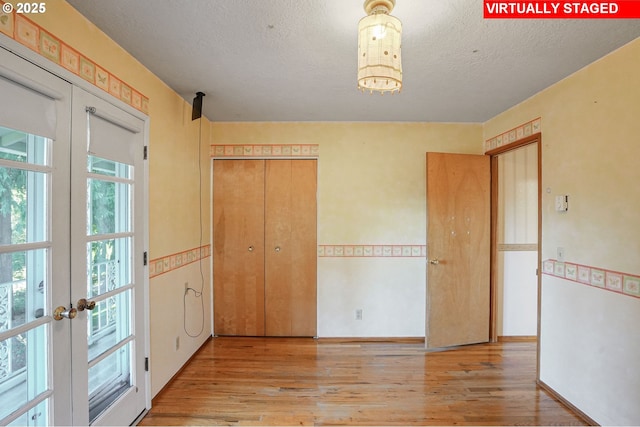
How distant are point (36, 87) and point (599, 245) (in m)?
3.19

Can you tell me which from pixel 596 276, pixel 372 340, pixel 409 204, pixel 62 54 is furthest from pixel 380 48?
pixel 372 340

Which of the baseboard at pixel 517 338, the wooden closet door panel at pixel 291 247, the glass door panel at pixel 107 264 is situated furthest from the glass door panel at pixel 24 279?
the baseboard at pixel 517 338

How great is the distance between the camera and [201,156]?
9.46 feet

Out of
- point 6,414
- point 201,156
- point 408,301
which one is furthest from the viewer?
point 408,301

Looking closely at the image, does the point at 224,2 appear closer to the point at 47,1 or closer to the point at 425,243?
the point at 47,1

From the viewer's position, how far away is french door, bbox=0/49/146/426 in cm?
115

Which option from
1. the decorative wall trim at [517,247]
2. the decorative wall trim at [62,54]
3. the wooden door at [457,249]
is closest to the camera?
the decorative wall trim at [62,54]

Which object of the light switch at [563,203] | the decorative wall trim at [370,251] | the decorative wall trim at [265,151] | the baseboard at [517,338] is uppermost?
the decorative wall trim at [265,151]

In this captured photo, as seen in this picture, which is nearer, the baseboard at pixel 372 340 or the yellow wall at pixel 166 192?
the yellow wall at pixel 166 192

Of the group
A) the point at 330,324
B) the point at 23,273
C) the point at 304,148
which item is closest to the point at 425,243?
the point at 330,324

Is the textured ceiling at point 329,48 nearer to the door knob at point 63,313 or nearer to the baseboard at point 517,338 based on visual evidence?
the door knob at point 63,313

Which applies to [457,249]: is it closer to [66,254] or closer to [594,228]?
[594,228]

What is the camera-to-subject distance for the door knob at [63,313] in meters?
1.30

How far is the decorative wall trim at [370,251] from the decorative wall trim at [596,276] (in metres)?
1.14
